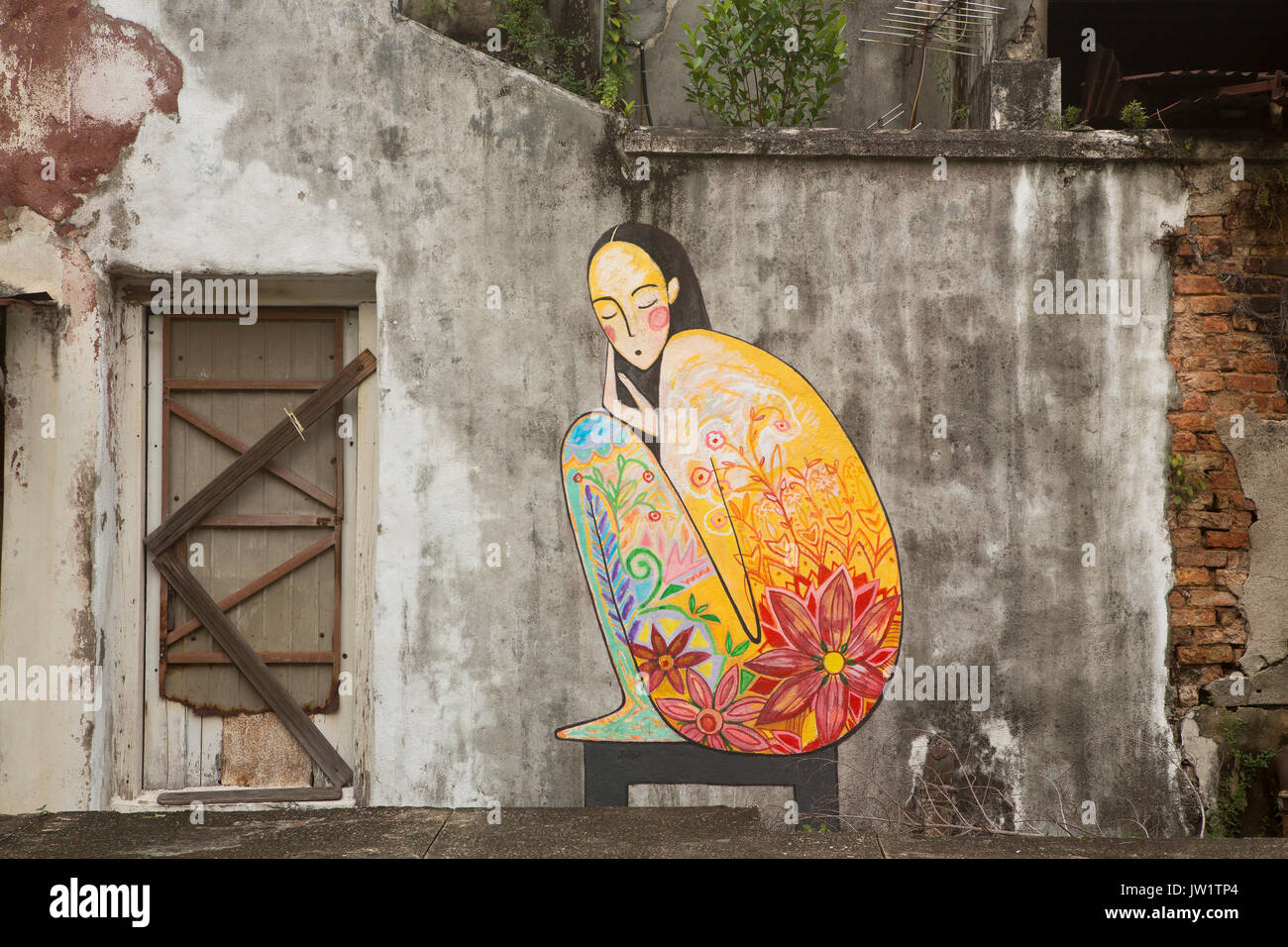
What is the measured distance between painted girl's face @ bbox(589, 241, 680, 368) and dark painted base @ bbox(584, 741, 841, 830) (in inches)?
76.0

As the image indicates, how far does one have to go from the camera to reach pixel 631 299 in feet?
16.7

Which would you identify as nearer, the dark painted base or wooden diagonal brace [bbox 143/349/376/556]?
the dark painted base

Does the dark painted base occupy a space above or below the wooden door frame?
below

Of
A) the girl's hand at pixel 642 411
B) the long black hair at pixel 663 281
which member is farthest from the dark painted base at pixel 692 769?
Result: the long black hair at pixel 663 281

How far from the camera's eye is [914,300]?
16.7 ft

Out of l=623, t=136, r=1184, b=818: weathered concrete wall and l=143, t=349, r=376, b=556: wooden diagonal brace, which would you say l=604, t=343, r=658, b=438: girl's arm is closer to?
l=623, t=136, r=1184, b=818: weathered concrete wall

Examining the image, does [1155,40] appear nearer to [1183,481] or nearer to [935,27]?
[935,27]

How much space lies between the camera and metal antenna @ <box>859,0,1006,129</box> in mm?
5801

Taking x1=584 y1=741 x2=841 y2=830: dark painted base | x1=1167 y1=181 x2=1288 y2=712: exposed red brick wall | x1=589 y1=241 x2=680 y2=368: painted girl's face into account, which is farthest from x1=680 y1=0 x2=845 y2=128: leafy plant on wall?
x1=584 y1=741 x2=841 y2=830: dark painted base

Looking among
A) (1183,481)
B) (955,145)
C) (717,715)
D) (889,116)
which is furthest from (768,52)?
(717,715)

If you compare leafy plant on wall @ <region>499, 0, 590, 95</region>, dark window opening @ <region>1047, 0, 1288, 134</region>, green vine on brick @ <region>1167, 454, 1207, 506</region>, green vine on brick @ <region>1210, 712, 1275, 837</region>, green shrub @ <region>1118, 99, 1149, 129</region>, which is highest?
dark window opening @ <region>1047, 0, 1288, 134</region>

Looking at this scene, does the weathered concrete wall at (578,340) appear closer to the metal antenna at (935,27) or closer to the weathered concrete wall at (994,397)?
the weathered concrete wall at (994,397)

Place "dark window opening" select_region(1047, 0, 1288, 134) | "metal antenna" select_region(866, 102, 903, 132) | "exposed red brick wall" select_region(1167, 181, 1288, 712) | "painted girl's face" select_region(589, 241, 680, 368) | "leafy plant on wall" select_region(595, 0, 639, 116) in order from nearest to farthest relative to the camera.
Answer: "exposed red brick wall" select_region(1167, 181, 1288, 712) < "painted girl's face" select_region(589, 241, 680, 368) < "dark window opening" select_region(1047, 0, 1288, 134) < "leafy plant on wall" select_region(595, 0, 639, 116) < "metal antenna" select_region(866, 102, 903, 132)

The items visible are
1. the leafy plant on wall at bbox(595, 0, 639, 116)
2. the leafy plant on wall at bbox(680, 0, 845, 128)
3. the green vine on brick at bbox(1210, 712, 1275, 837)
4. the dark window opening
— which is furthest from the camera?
the leafy plant on wall at bbox(595, 0, 639, 116)
